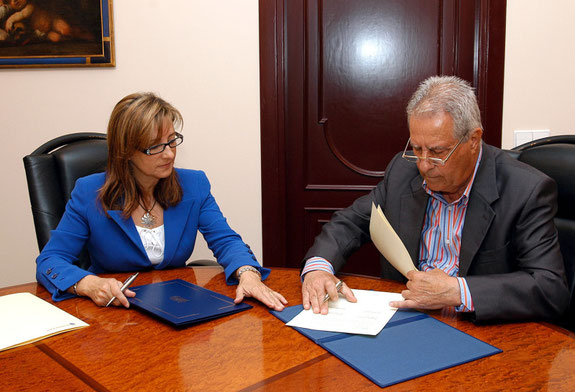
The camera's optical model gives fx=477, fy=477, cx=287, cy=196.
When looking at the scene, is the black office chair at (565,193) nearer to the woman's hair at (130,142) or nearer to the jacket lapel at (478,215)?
the jacket lapel at (478,215)

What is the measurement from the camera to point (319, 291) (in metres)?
1.31

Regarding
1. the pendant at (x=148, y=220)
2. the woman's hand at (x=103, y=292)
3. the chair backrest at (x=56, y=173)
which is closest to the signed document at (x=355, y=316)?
the woman's hand at (x=103, y=292)

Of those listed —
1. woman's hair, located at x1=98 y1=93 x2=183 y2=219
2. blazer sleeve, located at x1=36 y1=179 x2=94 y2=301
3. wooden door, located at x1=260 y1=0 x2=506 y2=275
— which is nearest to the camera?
blazer sleeve, located at x1=36 y1=179 x2=94 y2=301

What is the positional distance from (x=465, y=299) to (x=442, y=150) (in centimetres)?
51

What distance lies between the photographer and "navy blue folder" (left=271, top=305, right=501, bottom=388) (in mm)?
914

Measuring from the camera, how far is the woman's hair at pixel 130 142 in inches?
69.6

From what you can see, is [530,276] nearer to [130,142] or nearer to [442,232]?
[442,232]

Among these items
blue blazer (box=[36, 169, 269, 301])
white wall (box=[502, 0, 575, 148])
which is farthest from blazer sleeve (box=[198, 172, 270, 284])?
white wall (box=[502, 0, 575, 148])

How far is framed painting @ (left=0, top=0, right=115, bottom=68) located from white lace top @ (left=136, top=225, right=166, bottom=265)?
61.2 inches

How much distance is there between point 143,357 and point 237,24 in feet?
7.52

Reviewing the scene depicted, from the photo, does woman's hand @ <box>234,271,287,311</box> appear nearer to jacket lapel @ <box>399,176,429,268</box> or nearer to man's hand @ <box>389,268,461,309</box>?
man's hand @ <box>389,268,461,309</box>

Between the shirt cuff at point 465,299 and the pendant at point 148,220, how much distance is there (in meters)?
1.14

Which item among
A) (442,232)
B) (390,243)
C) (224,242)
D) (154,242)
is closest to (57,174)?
(154,242)

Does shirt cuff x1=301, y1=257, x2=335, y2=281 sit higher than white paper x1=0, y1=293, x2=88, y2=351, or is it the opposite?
shirt cuff x1=301, y1=257, x2=335, y2=281
